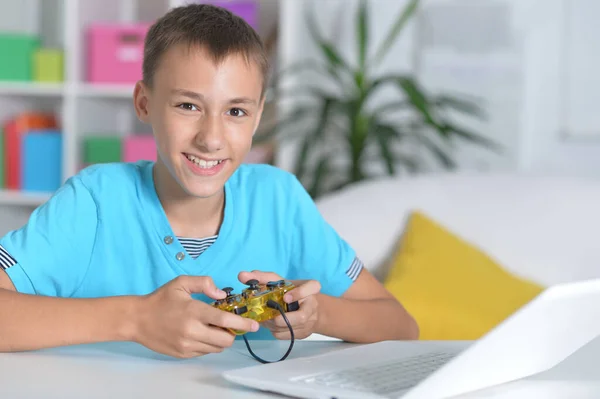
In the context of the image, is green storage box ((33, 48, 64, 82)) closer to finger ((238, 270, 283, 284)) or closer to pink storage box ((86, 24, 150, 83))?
pink storage box ((86, 24, 150, 83))

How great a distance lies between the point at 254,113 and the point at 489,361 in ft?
1.86

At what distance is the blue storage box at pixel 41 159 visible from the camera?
3.19 meters

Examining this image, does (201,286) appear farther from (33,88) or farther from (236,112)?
(33,88)

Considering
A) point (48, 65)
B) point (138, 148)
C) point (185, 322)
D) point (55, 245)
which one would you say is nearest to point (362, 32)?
point (138, 148)

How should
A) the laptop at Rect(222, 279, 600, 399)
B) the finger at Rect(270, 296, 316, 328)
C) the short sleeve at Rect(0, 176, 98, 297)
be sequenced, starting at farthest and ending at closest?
the short sleeve at Rect(0, 176, 98, 297), the finger at Rect(270, 296, 316, 328), the laptop at Rect(222, 279, 600, 399)

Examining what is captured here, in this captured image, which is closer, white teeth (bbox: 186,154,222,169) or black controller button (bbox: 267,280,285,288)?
black controller button (bbox: 267,280,285,288)

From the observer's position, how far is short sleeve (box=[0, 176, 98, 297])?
116 centimetres

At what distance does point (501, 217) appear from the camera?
2.13m

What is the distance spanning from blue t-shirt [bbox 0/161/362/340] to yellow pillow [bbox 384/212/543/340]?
22.4 inches

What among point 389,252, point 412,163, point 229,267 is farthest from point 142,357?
point 412,163

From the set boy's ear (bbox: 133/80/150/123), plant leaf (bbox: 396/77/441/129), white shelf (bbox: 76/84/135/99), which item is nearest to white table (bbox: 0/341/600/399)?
boy's ear (bbox: 133/80/150/123)

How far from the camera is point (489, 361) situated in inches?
32.4

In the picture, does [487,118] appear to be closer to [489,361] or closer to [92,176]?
[92,176]

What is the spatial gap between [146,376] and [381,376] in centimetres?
24
